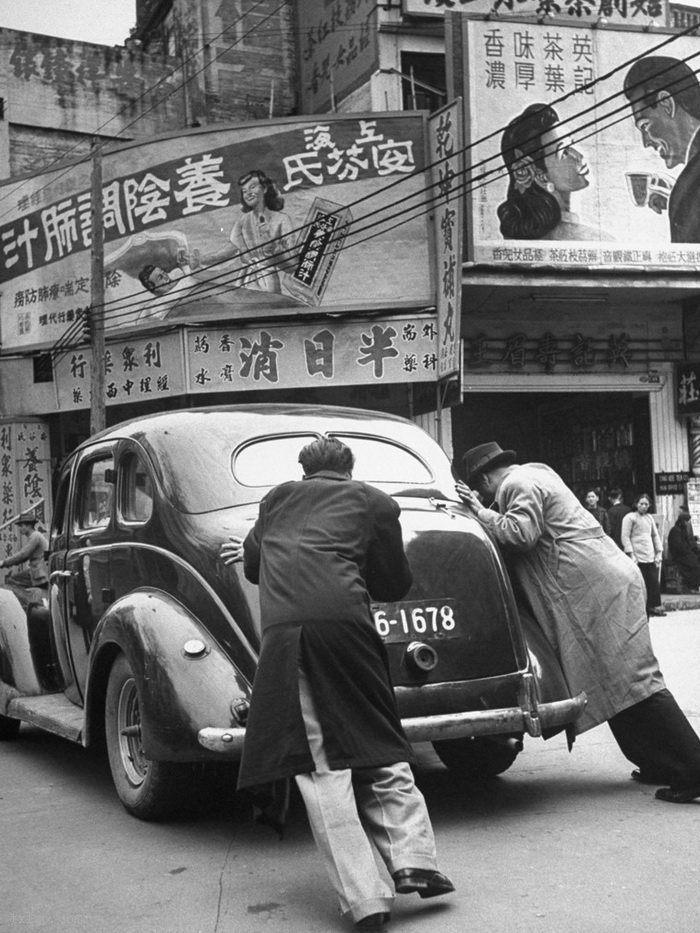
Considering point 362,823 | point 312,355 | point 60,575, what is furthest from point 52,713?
point 312,355

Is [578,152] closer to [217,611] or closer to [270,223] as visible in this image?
[270,223]

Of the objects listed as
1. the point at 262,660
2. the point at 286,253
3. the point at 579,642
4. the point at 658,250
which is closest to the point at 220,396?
the point at 286,253

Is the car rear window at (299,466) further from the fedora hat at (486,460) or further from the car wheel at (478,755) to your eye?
the car wheel at (478,755)

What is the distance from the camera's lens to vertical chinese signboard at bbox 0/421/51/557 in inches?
891

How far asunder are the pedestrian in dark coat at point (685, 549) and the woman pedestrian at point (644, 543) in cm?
367

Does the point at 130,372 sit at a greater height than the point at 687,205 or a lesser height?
lesser

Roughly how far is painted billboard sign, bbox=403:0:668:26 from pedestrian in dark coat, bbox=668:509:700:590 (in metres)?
9.08

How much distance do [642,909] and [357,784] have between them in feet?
3.43

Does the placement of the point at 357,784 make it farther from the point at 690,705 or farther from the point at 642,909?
the point at 690,705

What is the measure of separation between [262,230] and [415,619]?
15.9m

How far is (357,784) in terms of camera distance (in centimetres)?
436

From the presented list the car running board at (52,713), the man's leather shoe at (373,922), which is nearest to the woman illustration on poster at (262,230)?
the car running board at (52,713)

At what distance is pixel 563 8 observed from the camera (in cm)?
2283

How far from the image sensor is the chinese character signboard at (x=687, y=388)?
22375 mm
